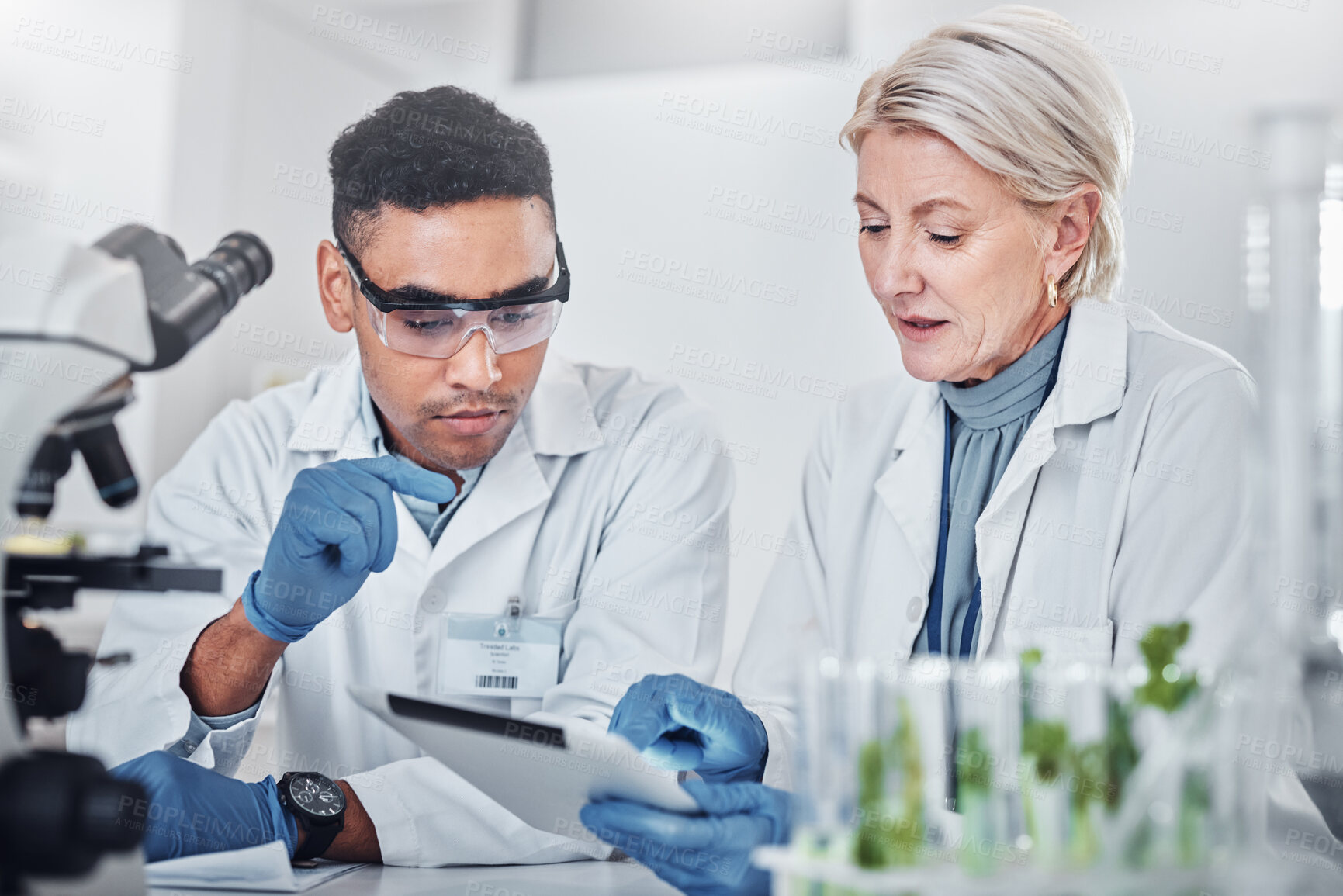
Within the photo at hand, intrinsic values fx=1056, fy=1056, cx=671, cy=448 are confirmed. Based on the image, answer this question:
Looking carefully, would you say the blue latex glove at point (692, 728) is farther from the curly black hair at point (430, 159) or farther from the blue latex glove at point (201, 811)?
the curly black hair at point (430, 159)

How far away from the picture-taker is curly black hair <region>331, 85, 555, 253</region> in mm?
1836

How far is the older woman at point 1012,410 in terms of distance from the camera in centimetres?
153

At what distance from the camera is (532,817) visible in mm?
1213

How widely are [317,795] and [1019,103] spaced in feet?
4.71

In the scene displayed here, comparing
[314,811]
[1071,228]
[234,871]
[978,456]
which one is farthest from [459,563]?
[1071,228]

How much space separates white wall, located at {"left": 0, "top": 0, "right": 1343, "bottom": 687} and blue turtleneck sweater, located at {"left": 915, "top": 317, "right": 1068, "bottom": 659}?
67cm

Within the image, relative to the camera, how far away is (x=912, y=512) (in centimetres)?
174

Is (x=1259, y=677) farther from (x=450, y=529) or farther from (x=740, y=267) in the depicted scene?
(x=740, y=267)

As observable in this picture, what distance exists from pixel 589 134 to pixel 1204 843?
202 cm

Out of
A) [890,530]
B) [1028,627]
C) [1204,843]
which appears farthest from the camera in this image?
[890,530]

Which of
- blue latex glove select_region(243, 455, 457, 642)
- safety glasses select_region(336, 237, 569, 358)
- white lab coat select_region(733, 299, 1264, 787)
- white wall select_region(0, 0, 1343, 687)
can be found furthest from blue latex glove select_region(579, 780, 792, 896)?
white wall select_region(0, 0, 1343, 687)

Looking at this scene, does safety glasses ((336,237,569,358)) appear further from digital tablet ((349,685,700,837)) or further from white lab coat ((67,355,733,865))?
digital tablet ((349,685,700,837))

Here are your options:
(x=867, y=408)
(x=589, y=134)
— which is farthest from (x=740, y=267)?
(x=867, y=408)

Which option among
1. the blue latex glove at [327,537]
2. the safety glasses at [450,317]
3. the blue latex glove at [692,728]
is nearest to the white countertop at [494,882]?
the blue latex glove at [692,728]
